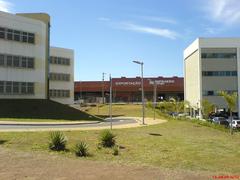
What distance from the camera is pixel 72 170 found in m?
13.7

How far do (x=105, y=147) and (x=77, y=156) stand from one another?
339 cm

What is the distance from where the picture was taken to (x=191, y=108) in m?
91.8

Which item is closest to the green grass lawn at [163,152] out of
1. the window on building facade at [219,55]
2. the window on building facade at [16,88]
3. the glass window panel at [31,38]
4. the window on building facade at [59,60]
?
the window on building facade at [16,88]

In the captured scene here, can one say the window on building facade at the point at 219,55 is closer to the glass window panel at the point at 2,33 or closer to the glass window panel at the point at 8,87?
the glass window panel at the point at 8,87

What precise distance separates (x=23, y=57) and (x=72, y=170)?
42308mm

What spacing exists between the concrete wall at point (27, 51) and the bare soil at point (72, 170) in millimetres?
37734

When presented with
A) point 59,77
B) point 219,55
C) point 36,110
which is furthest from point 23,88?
point 219,55

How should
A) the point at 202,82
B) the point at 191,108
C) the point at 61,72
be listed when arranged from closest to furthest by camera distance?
the point at 61,72 → the point at 202,82 → the point at 191,108

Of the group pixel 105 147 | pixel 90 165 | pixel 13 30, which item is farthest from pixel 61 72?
pixel 90 165

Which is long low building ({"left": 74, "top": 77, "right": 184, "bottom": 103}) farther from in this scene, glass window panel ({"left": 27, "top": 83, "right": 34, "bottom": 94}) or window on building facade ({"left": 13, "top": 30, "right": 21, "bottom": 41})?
window on building facade ({"left": 13, "top": 30, "right": 21, "bottom": 41})

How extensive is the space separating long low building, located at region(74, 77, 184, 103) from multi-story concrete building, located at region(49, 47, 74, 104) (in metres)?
39.8

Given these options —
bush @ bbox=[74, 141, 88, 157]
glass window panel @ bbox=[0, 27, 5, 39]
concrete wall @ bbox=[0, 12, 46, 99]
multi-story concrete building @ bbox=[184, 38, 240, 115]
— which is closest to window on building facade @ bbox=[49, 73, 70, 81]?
concrete wall @ bbox=[0, 12, 46, 99]

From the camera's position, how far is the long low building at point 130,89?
119750mm

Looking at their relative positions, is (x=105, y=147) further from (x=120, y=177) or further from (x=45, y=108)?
(x=45, y=108)
